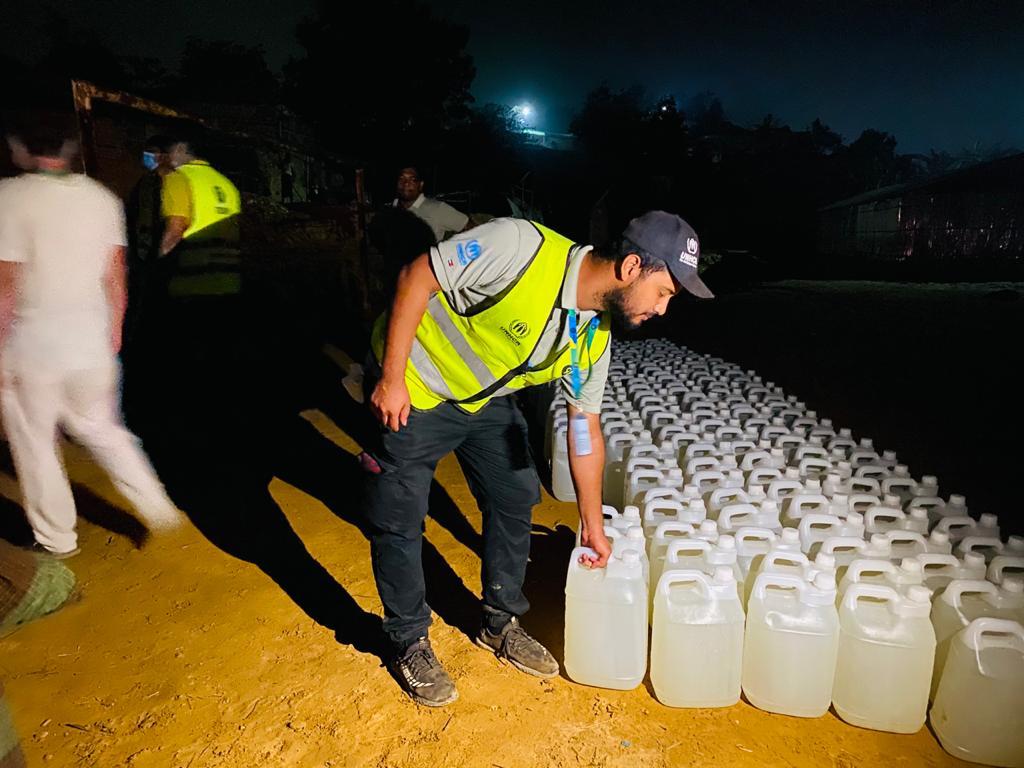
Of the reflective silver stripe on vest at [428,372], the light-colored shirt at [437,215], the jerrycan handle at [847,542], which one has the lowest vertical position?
the jerrycan handle at [847,542]

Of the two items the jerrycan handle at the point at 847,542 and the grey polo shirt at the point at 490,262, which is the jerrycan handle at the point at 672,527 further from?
the grey polo shirt at the point at 490,262

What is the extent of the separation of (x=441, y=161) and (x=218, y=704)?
82.7ft

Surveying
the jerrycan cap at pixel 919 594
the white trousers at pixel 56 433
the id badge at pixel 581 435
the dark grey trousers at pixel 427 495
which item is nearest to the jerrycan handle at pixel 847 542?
the jerrycan cap at pixel 919 594

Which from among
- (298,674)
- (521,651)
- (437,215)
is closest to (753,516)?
(521,651)

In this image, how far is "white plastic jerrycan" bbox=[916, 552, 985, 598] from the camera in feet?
8.11

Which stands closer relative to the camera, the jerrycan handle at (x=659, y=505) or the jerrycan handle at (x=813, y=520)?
the jerrycan handle at (x=813, y=520)

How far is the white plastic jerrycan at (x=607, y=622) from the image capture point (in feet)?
8.06

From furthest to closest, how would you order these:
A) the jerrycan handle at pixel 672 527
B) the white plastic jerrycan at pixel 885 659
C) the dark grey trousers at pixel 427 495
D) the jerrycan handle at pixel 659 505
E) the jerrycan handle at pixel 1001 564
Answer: the jerrycan handle at pixel 659 505, the jerrycan handle at pixel 672 527, the jerrycan handle at pixel 1001 564, the dark grey trousers at pixel 427 495, the white plastic jerrycan at pixel 885 659

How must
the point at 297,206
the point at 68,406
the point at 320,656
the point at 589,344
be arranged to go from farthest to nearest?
the point at 297,206 < the point at 68,406 < the point at 320,656 < the point at 589,344

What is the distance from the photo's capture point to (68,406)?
3.13m

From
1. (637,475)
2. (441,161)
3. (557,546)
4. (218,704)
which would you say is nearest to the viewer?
(218,704)

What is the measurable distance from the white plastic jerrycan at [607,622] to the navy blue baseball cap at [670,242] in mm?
1092

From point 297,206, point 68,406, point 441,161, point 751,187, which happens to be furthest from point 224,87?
point 68,406

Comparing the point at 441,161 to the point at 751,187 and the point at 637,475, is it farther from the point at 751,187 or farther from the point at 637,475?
the point at 637,475
